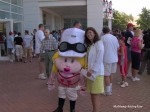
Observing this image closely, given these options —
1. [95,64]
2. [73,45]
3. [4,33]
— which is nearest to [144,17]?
[4,33]

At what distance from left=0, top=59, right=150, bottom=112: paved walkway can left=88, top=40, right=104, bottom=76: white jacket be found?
1205 millimetres

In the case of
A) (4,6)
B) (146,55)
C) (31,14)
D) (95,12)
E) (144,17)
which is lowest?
(146,55)

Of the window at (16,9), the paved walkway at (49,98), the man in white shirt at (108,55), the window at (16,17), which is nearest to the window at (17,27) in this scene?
the window at (16,17)

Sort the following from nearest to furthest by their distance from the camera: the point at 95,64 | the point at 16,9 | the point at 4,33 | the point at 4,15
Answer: the point at 95,64
the point at 4,33
the point at 4,15
the point at 16,9

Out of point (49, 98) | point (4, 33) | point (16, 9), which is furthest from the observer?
point (16, 9)

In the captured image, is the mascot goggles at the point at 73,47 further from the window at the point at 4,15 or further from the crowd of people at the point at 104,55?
the window at the point at 4,15

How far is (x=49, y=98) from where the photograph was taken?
25.8 feet

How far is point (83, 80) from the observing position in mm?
6156

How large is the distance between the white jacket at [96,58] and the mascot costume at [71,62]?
17 centimetres

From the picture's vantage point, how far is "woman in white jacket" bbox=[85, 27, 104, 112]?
19.5ft

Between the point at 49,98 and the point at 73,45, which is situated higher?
the point at 73,45

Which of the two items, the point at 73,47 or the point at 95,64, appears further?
the point at 73,47

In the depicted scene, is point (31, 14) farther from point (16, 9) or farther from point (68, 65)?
point (68, 65)

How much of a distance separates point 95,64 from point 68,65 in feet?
1.70
